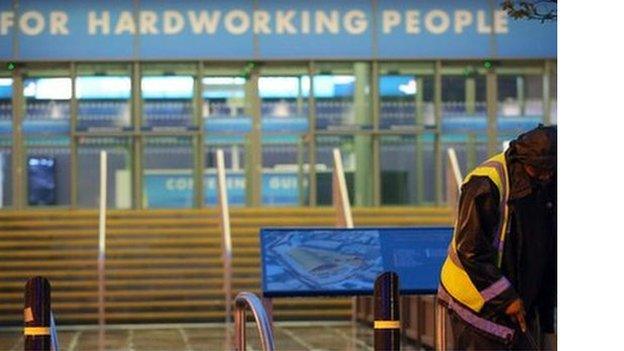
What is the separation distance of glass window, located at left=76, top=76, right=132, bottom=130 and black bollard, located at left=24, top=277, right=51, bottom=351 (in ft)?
55.0

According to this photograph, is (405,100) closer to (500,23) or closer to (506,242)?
(500,23)

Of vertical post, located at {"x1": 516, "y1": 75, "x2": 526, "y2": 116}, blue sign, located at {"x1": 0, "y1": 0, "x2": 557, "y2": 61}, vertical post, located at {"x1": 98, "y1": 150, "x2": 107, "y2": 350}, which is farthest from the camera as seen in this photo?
vertical post, located at {"x1": 516, "y1": 75, "x2": 526, "y2": 116}

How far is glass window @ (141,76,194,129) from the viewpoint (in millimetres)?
24000

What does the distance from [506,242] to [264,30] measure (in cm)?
1788

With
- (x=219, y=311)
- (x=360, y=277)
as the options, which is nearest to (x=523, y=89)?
(x=219, y=311)

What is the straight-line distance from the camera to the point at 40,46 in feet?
77.6

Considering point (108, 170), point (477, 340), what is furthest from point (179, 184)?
point (477, 340)

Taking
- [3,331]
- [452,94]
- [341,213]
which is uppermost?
[452,94]

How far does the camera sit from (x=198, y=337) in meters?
19.4

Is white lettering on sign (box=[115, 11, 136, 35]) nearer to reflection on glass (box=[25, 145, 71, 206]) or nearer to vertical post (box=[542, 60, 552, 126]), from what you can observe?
reflection on glass (box=[25, 145, 71, 206])

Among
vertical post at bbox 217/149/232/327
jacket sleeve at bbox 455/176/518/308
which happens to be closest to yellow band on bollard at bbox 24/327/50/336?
jacket sleeve at bbox 455/176/518/308

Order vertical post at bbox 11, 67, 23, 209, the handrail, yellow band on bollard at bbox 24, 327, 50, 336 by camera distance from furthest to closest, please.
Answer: vertical post at bbox 11, 67, 23, 209
the handrail
yellow band on bollard at bbox 24, 327, 50, 336

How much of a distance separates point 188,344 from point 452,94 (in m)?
7.69
